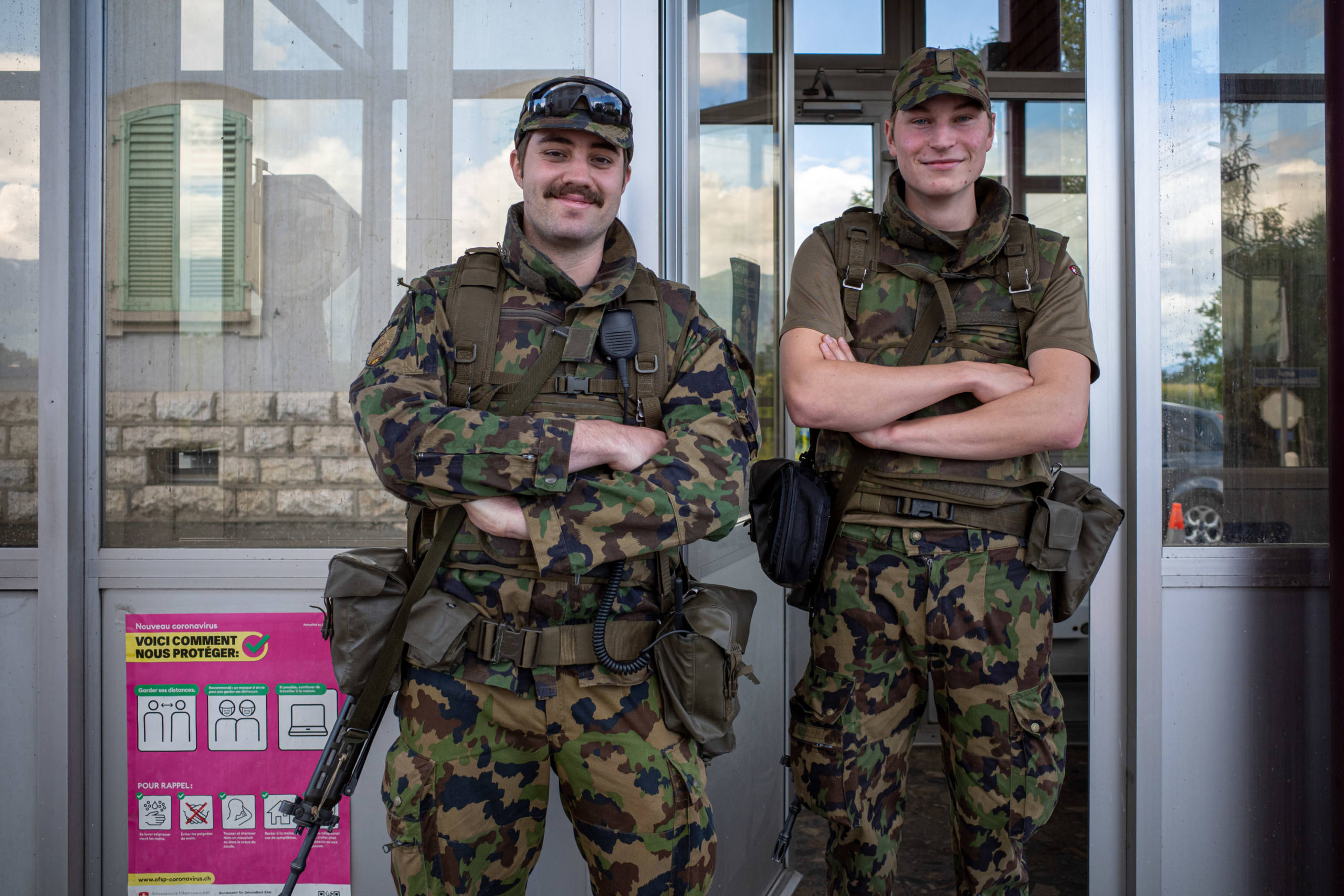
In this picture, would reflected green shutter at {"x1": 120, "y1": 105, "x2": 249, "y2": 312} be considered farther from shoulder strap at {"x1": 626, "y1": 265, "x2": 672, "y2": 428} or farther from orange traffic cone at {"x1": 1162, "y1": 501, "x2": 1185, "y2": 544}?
orange traffic cone at {"x1": 1162, "y1": 501, "x2": 1185, "y2": 544}

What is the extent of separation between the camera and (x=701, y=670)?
65.0 inches

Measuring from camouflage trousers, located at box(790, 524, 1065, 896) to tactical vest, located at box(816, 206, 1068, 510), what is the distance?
9 centimetres

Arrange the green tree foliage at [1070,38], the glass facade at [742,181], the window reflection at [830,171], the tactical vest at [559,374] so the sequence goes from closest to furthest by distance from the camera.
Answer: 1. the tactical vest at [559,374]
2. the glass facade at [742,181]
3. the green tree foliage at [1070,38]
4. the window reflection at [830,171]

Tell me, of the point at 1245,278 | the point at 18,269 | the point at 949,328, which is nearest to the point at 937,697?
the point at 949,328

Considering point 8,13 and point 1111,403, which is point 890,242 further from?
point 8,13

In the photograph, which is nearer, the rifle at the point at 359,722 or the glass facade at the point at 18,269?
the rifle at the point at 359,722

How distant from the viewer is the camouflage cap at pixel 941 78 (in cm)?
200

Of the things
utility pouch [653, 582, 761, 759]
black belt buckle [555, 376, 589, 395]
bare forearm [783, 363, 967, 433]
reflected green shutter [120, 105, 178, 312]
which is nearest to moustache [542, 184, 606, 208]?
black belt buckle [555, 376, 589, 395]

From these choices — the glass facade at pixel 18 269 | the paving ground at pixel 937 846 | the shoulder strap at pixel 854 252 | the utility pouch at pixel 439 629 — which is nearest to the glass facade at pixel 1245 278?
the shoulder strap at pixel 854 252

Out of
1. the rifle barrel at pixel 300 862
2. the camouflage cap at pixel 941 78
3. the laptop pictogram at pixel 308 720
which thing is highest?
the camouflage cap at pixel 941 78

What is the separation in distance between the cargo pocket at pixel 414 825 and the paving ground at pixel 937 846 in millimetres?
1722

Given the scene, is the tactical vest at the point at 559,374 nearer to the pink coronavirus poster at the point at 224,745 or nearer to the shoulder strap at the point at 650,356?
the shoulder strap at the point at 650,356

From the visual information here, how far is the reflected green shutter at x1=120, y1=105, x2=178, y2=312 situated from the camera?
237cm

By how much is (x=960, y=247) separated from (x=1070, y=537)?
2.23 ft
